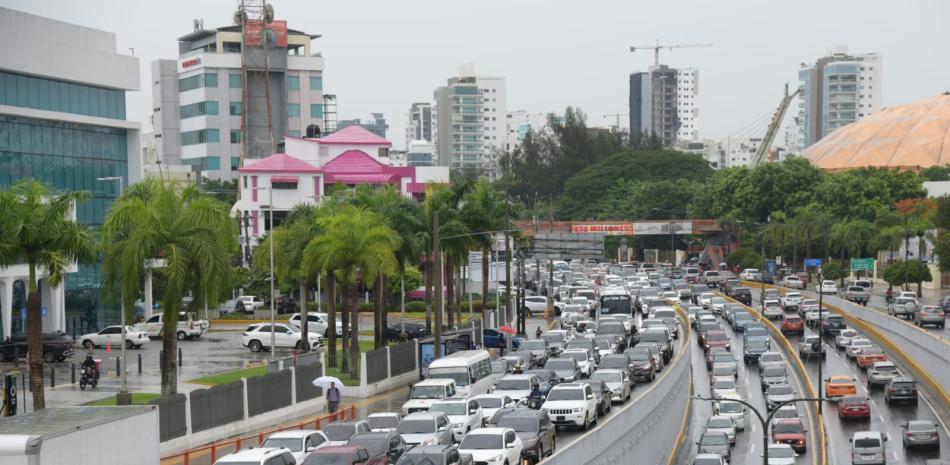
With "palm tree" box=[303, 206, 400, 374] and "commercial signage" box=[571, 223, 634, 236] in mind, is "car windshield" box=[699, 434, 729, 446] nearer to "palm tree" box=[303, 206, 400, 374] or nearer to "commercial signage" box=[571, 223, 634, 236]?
"palm tree" box=[303, 206, 400, 374]

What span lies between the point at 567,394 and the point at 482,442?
34.9 ft

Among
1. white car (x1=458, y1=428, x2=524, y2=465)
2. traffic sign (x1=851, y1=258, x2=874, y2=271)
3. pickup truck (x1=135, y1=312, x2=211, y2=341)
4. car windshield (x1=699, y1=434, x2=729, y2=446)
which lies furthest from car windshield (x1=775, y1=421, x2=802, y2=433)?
traffic sign (x1=851, y1=258, x2=874, y2=271)

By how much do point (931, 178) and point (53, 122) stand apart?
132183mm

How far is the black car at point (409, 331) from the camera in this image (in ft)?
243

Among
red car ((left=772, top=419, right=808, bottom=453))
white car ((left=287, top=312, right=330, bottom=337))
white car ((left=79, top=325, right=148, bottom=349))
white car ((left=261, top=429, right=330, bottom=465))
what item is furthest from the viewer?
white car ((left=287, top=312, right=330, bottom=337))

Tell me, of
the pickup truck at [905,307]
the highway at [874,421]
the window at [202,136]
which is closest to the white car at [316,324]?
the highway at [874,421]

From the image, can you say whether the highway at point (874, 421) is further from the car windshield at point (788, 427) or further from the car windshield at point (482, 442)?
the car windshield at point (482, 442)

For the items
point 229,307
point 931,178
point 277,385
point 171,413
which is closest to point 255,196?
point 229,307

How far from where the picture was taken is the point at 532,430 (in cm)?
3747

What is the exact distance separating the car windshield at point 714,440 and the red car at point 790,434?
4371mm

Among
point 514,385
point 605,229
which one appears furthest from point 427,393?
point 605,229

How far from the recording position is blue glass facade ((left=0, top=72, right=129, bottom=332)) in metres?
69.9

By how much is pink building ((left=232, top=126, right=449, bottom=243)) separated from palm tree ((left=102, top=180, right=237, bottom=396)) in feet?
187

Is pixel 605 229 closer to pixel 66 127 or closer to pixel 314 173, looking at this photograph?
pixel 314 173
